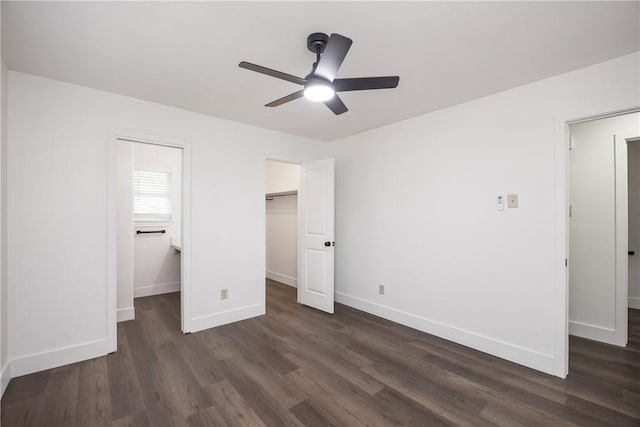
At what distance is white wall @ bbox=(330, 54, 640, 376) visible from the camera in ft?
7.84

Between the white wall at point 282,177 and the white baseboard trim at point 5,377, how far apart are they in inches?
147

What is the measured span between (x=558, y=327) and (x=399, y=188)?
199 cm

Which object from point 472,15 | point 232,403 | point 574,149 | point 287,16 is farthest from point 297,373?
point 574,149

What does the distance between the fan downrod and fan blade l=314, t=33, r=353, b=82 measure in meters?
0.28

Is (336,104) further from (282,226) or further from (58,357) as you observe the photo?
(282,226)

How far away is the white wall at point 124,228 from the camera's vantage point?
11.6 ft

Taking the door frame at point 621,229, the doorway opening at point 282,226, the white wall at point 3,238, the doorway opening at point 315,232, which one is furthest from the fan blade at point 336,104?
the door frame at point 621,229

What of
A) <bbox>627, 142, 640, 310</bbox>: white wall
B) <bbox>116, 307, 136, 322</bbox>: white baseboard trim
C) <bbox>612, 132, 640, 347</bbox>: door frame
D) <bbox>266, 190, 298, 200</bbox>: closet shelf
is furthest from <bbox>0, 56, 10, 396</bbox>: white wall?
<bbox>627, 142, 640, 310</bbox>: white wall

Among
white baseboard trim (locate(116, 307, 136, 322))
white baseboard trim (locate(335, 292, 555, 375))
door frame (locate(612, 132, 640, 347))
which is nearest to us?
white baseboard trim (locate(335, 292, 555, 375))

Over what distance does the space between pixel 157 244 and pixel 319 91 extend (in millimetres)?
4146

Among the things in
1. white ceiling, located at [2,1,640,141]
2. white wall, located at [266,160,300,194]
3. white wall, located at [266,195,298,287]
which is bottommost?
white wall, located at [266,195,298,287]

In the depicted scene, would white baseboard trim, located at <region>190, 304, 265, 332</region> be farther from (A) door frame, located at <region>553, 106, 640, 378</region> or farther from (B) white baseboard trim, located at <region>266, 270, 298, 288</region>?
(A) door frame, located at <region>553, 106, 640, 378</region>

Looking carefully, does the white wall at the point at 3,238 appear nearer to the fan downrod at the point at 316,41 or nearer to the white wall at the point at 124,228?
the white wall at the point at 124,228

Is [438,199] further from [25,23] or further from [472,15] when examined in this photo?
[25,23]
